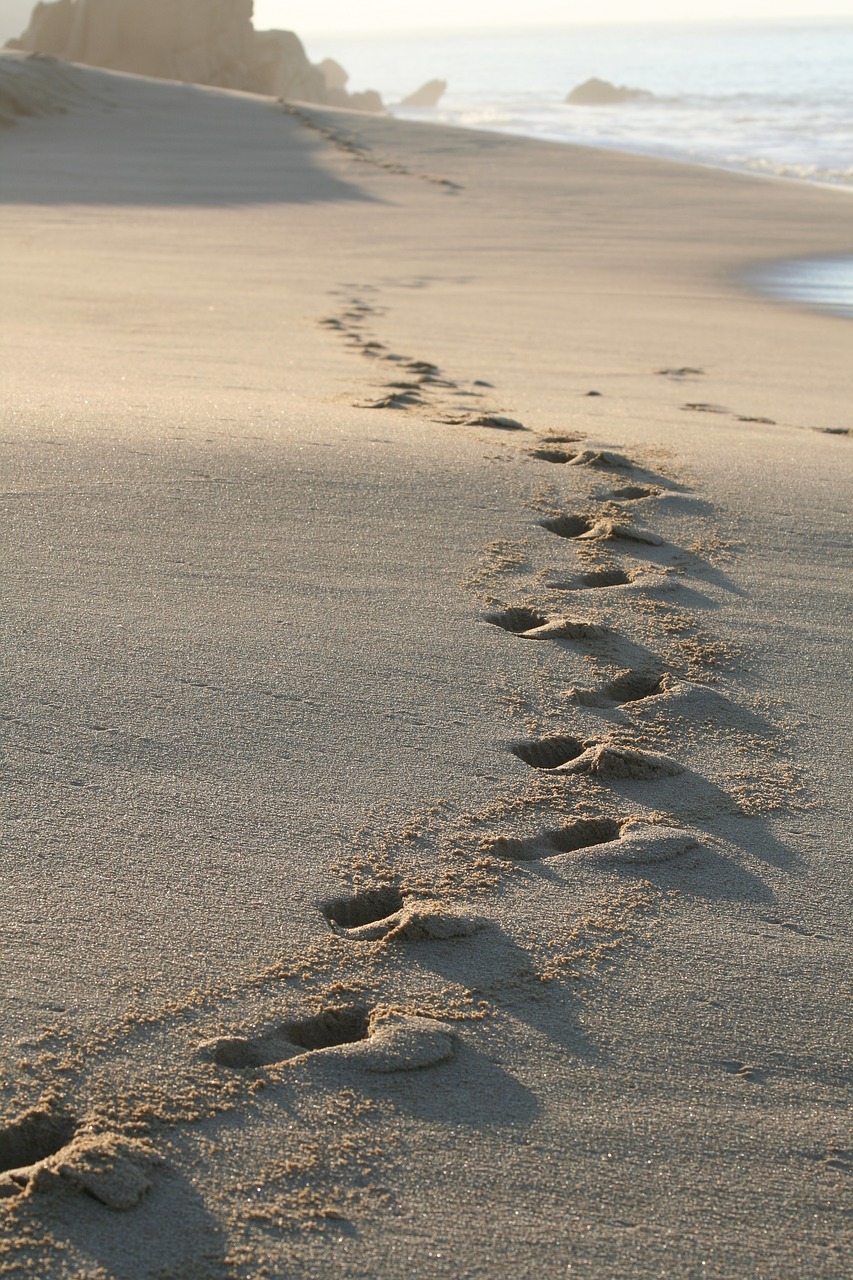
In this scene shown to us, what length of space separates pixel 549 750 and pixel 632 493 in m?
1.28

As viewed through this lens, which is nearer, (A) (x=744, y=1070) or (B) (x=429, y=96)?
(A) (x=744, y=1070)

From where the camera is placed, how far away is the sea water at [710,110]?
15888 millimetres

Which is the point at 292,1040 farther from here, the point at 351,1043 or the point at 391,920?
the point at 391,920

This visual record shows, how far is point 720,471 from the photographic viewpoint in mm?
3324

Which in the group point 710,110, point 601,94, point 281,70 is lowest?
point 281,70

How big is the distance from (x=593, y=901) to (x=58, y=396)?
97.4 inches

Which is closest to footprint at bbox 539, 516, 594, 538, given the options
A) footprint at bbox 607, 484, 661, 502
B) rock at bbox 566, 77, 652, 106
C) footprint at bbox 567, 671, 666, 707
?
footprint at bbox 607, 484, 661, 502

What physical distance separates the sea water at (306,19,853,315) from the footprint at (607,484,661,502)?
13.8 feet

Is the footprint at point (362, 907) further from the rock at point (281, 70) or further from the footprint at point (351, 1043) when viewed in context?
the rock at point (281, 70)

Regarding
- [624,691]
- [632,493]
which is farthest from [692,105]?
[624,691]

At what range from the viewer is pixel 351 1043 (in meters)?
1.40

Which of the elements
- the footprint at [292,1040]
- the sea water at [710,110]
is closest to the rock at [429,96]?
the sea water at [710,110]

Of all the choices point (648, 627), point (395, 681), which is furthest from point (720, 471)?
point (395, 681)

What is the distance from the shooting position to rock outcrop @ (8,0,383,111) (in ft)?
79.6
